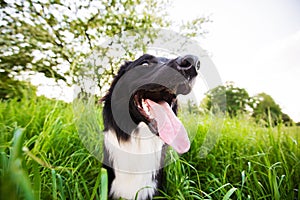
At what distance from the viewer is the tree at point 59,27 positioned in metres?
2.79

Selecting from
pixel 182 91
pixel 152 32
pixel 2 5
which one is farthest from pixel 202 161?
pixel 2 5

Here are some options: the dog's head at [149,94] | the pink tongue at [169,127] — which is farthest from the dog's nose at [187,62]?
the pink tongue at [169,127]

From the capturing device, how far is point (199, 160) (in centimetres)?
207

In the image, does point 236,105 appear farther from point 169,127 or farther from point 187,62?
point 187,62

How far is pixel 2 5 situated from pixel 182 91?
2.58 metres

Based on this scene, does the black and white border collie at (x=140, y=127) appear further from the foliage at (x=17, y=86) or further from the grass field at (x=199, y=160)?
the foliage at (x=17, y=86)

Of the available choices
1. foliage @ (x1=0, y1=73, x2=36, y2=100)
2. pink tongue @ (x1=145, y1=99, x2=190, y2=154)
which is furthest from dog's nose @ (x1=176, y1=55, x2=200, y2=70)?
foliage @ (x1=0, y1=73, x2=36, y2=100)

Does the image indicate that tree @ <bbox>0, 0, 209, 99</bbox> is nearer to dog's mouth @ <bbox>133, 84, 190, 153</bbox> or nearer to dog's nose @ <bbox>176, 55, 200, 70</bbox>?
dog's mouth @ <bbox>133, 84, 190, 153</bbox>

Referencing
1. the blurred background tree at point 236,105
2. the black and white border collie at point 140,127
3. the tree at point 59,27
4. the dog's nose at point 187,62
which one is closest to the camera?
the dog's nose at point 187,62

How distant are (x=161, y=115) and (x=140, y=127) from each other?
19 centimetres

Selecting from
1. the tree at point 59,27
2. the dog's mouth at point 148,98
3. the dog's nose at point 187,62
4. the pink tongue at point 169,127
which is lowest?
the pink tongue at point 169,127

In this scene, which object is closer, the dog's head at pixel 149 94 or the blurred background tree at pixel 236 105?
the dog's head at pixel 149 94

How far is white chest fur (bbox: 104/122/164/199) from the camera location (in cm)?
157

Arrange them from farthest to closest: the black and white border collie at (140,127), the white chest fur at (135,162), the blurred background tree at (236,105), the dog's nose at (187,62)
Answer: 1. the blurred background tree at (236,105)
2. the white chest fur at (135,162)
3. the black and white border collie at (140,127)
4. the dog's nose at (187,62)
